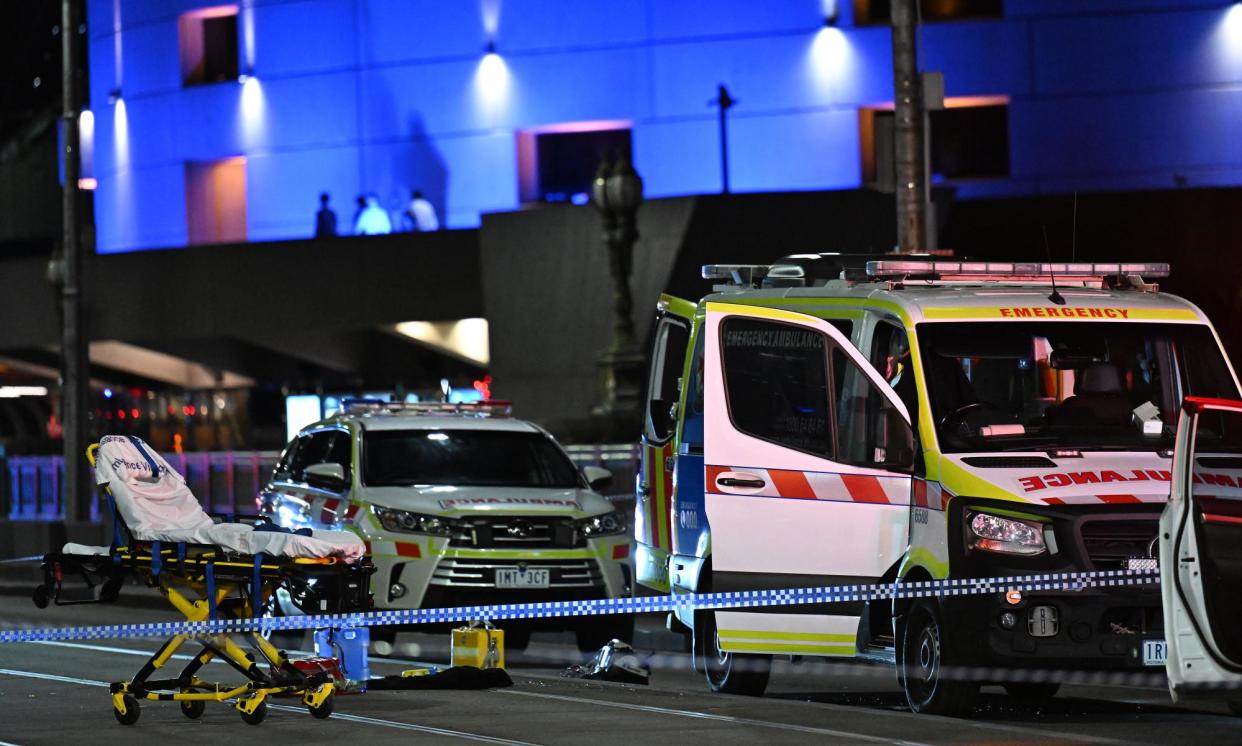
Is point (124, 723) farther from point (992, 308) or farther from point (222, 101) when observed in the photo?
point (222, 101)

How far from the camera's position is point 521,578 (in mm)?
15258

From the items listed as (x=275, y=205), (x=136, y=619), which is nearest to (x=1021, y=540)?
(x=136, y=619)

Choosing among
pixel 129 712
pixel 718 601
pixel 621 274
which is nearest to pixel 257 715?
pixel 129 712

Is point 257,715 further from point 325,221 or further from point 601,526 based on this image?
point 325,221

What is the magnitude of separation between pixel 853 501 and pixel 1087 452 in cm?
125

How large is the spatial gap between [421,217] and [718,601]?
2689 centimetres

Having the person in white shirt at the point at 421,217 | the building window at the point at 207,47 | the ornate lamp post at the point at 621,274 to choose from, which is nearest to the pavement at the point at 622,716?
the ornate lamp post at the point at 621,274

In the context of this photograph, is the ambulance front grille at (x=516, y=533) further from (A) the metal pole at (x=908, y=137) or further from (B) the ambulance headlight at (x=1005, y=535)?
(B) the ambulance headlight at (x=1005, y=535)

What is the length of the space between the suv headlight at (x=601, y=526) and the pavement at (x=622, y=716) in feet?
4.07

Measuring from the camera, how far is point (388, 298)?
3866 centimetres

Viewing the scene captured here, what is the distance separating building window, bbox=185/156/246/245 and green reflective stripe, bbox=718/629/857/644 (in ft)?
104

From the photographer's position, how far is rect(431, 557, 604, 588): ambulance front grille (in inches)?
596

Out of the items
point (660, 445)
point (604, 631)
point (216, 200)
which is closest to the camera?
point (660, 445)

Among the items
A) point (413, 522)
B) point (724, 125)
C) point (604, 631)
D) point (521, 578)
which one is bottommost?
point (604, 631)
